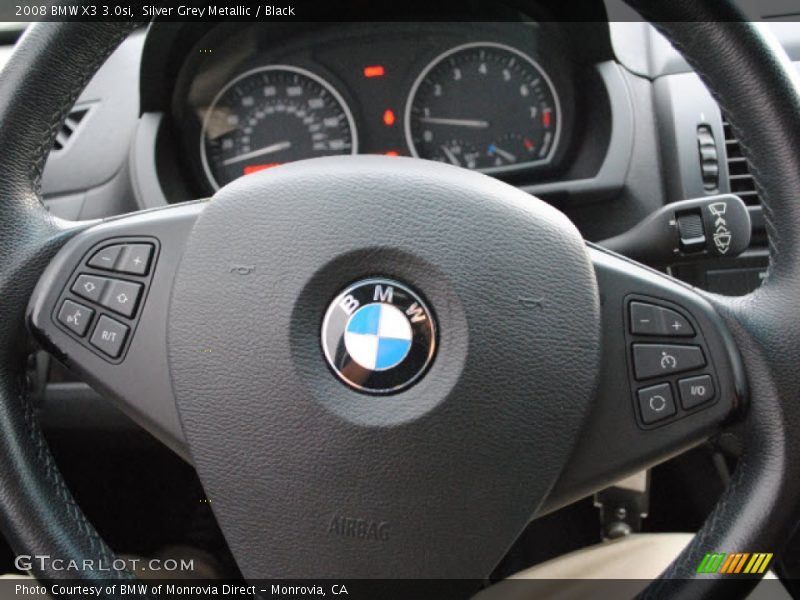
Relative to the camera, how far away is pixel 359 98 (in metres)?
1.88

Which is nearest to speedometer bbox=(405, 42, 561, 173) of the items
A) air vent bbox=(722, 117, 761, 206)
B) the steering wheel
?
air vent bbox=(722, 117, 761, 206)

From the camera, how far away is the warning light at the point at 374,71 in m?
1.88

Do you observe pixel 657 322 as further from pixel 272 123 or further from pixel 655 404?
pixel 272 123

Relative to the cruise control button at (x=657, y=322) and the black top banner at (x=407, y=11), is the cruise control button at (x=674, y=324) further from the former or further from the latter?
the black top banner at (x=407, y=11)

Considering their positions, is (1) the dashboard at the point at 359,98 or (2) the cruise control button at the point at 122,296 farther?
(1) the dashboard at the point at 359,98

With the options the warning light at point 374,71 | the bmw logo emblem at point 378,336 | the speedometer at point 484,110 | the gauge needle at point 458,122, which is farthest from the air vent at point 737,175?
the bmw logo emblem at point 378,336

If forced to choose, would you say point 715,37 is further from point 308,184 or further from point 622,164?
point 622,164

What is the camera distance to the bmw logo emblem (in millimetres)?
792

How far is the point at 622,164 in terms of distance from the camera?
159 centimetres

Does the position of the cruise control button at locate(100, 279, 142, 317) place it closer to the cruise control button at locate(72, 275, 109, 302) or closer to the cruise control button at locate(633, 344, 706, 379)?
the cruise control button at locate(72, 275, 109, 302)

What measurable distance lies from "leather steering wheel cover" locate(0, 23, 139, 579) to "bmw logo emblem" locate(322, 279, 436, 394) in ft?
0.98

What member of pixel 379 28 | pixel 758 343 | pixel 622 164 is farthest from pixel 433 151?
pixel 758 343

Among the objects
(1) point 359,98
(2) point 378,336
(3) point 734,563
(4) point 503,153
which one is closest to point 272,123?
(1) point 359,98

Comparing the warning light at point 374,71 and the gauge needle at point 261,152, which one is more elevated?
the warning light at point 374,71
